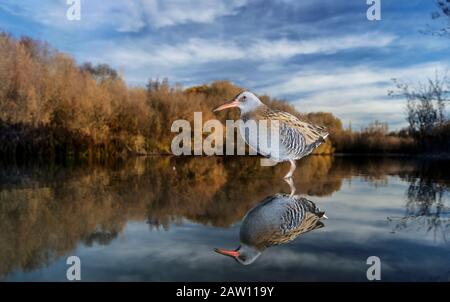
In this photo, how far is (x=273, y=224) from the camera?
8.73ft

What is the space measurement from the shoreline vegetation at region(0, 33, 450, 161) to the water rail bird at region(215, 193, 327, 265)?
34.0 ft

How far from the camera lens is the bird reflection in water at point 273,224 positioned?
A: 218cm

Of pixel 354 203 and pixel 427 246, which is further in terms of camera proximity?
pixel 354 203

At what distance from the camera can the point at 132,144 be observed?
66.7 feet

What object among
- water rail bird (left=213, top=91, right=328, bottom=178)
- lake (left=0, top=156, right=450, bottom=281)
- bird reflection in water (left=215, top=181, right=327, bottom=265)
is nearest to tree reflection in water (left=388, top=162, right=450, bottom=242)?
lake (left=0, top=156, right=450, bottom=281)

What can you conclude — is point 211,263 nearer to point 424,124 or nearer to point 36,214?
point 36,214

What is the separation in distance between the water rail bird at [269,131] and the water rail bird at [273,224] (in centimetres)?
67

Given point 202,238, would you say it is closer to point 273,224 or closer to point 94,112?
point 273,224

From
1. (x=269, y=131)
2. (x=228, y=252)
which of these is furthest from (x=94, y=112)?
(x=228, y=252)

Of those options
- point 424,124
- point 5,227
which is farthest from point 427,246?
point 424,124

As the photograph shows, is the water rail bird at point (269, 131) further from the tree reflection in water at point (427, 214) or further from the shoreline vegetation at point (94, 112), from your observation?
the shoreline vegetation at point (94, 112)

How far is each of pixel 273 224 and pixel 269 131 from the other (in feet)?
5.07

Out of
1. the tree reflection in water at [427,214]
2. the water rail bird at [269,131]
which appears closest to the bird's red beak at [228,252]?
the tree reflection in water at [427,214]
